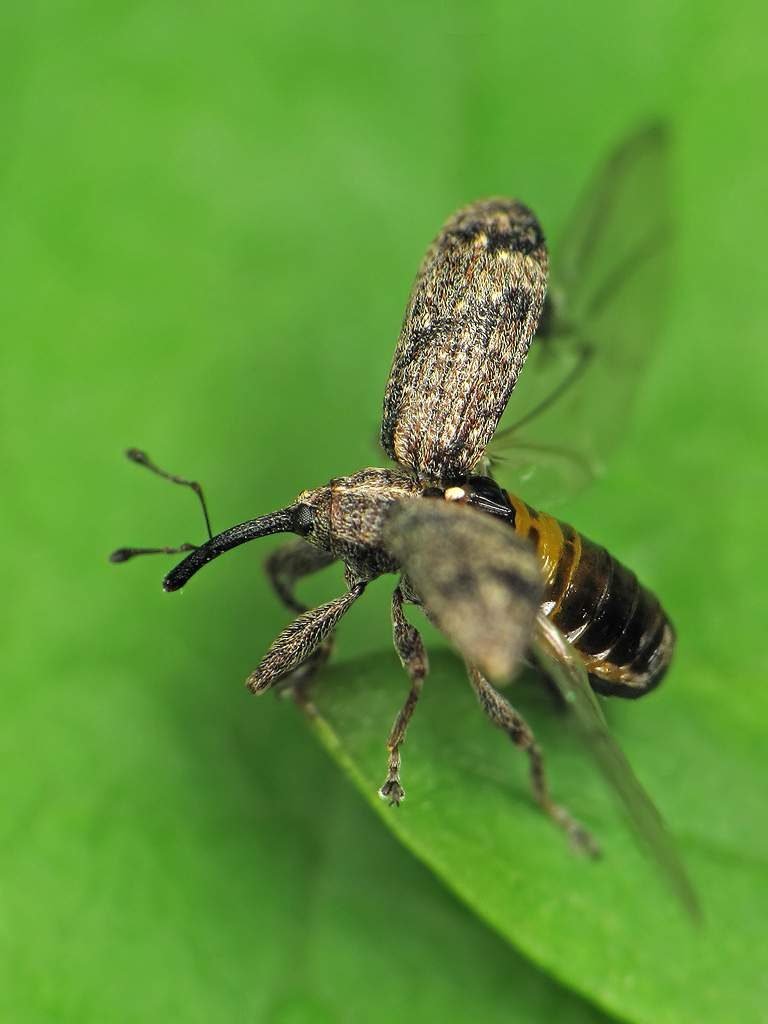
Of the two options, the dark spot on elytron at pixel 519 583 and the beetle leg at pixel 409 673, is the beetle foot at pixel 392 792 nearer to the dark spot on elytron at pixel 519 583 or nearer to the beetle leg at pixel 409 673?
the beetle leg at pixel 409 673

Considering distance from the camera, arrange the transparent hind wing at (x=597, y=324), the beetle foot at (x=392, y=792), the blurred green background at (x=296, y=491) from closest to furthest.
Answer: the beetle foot at (x=392, y=792)
the blurred green background at (x=296, y=491)
the transparent hind wing at (x=597, y=324)

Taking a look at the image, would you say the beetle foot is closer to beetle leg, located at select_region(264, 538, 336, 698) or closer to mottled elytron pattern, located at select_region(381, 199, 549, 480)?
beetle leg, located at select_region(264, 538, 336, 698)

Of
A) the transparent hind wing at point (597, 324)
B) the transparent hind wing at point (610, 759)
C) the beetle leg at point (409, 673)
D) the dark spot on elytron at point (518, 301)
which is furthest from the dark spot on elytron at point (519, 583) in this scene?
the dark spot on elytron at point (518, 301)

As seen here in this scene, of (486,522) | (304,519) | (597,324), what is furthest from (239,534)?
(597,324)

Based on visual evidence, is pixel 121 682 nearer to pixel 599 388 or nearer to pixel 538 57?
pixel 599 388

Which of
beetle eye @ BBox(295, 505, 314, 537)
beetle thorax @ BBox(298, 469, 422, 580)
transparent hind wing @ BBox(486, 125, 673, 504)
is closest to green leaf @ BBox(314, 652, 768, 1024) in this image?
beetle thorax @ BBox(298, 469, 422, 580)
